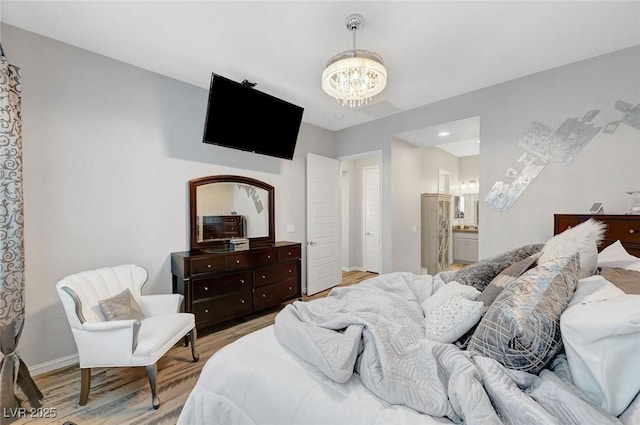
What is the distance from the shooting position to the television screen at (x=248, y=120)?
273 cm

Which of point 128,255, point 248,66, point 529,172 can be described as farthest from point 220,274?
point 529,172

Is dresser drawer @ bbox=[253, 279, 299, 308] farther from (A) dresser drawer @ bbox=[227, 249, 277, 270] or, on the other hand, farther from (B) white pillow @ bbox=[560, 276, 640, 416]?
(B) white pillow @ bbox=[560, 276, 640, 416]

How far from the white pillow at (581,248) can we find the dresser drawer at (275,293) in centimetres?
272

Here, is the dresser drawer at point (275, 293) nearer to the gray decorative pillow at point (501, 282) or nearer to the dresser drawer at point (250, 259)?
the dresser drawer at point (250, 259)

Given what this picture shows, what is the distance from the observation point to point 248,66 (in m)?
2.69

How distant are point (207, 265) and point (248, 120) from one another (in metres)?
1.66

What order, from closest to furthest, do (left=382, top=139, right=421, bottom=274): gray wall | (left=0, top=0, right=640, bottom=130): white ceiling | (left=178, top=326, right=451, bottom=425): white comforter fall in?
(left=178, top=326, right=451, bottom=425): white comforter < (left=0, top=0, right=640, bottom=130): white ceiling < (left=382, top=139, right=421, bottom=274): gray wall

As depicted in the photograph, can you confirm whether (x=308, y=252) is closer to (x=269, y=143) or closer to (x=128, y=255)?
(x=269, y=143)

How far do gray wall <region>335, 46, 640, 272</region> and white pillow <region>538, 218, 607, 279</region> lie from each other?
1175 mm

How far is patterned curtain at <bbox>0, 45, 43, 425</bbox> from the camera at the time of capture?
5.73ft

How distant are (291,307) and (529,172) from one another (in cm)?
296

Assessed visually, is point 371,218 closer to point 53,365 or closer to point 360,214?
point 360,214

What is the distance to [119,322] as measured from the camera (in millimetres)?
1798

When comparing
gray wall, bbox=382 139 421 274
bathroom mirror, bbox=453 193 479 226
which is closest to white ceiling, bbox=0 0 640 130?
gray wall, bbox=382 139 421 274
